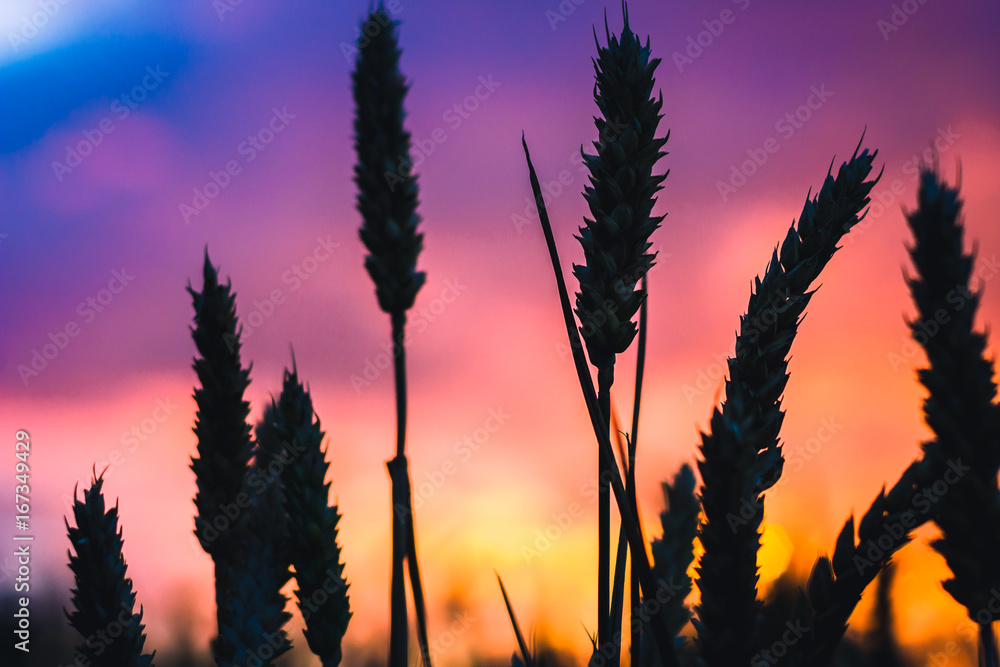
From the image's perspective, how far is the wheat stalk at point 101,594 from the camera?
1.51 meters

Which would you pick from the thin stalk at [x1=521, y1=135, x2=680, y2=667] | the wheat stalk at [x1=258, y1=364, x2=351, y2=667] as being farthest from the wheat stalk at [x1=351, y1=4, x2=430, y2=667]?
the thin stalk at [x1=521, y1=135, x2=680, y2=667]

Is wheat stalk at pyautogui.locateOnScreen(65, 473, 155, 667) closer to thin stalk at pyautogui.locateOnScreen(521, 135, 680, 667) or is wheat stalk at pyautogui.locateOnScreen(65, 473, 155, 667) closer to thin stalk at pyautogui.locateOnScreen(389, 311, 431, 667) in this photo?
thin stalk at pyautogui.locateOnScreen(389, 311, 431, 667)

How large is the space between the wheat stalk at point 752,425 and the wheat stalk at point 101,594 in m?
1.28

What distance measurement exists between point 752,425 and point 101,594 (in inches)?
59.2

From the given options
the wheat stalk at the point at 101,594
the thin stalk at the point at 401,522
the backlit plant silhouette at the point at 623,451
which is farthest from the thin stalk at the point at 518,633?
the wheat stalk at the point at 101,594

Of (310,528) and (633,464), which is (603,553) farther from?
(310,528)

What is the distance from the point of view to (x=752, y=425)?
133 cm

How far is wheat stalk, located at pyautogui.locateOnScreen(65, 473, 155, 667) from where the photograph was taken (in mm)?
1515

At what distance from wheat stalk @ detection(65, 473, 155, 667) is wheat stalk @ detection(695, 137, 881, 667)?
128 centimetres

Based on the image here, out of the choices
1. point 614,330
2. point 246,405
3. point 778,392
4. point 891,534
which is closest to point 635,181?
point 614,330

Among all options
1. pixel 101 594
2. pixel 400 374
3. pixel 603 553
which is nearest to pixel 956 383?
pixel 603 553

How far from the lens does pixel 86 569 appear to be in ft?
5.07

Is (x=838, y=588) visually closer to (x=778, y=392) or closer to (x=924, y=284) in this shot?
(x=778, y=392)
